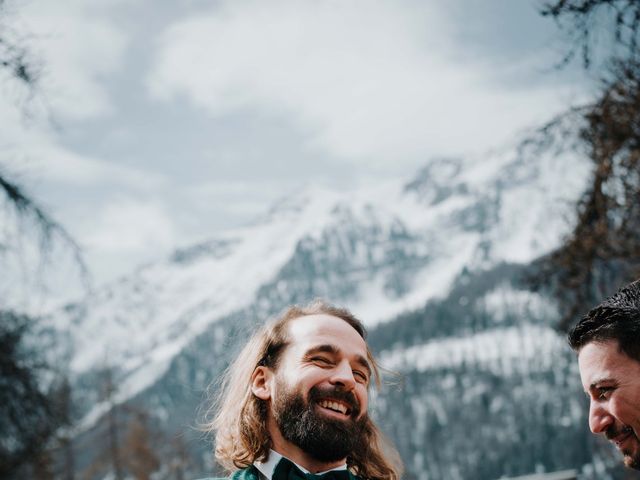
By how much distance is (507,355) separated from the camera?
605 ft

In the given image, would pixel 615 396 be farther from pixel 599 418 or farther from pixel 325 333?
pixel 325 333

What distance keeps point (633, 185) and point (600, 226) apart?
71 cm

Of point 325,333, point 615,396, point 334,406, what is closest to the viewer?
point 615,396

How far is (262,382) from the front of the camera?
10.5 feet

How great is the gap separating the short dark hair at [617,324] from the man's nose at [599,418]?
0.17m

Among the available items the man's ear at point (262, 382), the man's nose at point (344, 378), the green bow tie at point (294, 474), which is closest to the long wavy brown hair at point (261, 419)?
the man's ear at point (262, 382)

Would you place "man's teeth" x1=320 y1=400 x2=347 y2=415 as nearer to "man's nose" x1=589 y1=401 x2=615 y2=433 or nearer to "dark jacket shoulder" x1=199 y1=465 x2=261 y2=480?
"dark jacket shoulder" x1=199 y1=465 x2=261 y2=480

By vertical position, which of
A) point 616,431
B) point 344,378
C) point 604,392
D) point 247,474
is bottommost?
point 247,474

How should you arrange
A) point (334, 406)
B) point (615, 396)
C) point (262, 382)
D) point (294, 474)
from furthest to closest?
point (262, 382) → point (334, 406) → point (294, 474) → point (615, 396)

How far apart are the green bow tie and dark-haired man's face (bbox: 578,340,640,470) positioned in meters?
0.96

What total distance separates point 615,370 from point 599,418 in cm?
14

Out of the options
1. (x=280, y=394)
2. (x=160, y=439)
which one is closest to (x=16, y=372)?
(x=280, y=394)

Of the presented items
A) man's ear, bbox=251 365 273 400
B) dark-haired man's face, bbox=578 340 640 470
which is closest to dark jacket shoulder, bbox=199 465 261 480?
man's ear, bbox=251 365 273 400

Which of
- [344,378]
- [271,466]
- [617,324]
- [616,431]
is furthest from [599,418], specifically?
[271,466]
